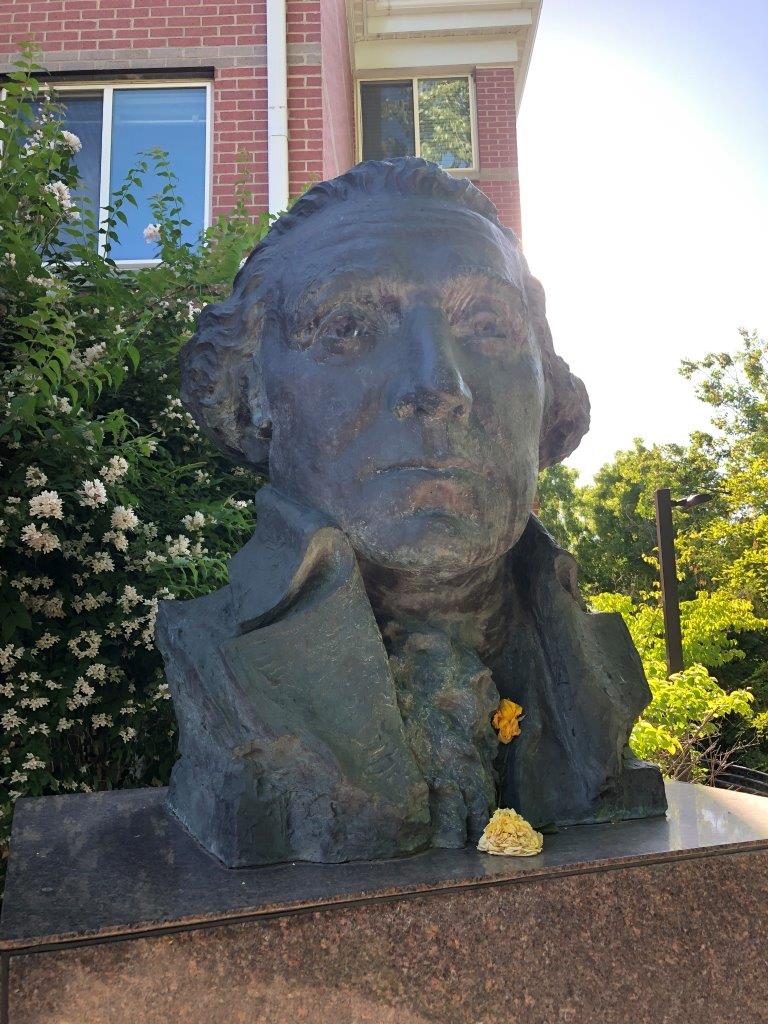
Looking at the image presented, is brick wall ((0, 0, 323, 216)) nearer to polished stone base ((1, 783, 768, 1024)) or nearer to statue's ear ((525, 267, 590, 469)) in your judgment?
statue's ear ((525, 267, 590, 469))

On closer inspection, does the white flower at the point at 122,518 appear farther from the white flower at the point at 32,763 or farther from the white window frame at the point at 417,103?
the white window frame at the point at 417,103

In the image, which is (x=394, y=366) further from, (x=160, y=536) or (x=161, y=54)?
(x=161, y=54)

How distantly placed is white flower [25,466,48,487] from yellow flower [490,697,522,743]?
1.71 m

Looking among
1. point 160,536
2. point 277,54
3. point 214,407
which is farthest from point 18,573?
point 277,54

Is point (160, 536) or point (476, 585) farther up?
point (160, 536)

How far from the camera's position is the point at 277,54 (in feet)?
24.9

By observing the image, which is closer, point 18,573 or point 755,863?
point 755,863

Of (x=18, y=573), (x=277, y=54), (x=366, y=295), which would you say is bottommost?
(x=18, y=573)

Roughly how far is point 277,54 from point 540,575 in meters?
6.54

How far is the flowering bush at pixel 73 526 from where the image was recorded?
3.12 metres

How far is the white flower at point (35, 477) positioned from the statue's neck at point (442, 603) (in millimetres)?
1429

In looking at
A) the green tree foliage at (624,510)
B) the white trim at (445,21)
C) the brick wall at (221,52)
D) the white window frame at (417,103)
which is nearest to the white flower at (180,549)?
the brick wall at (221,52)

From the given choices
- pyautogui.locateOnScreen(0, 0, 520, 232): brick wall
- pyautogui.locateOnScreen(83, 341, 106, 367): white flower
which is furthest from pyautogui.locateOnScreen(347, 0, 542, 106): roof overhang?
pyautogui.locateOnScreen(83, 341, 106, 367): white flower

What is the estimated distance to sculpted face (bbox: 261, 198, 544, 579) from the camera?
2031 millimetres
